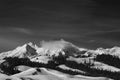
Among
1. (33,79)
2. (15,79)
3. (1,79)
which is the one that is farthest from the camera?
(33,79)

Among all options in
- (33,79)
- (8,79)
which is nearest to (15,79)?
(8,79)

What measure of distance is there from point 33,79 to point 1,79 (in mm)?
32136

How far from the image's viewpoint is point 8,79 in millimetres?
124375

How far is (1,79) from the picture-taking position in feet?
394

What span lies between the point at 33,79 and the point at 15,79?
23089 millimetres

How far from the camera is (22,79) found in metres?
136

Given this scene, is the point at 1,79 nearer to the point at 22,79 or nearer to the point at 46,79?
the point at 22,79

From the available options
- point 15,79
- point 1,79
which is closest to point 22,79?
point 15,79

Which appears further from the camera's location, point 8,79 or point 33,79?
point 33,79

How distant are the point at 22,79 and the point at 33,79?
15.4 m

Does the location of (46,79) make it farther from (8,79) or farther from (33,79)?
(8,79)

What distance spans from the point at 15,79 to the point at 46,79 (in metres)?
31.5

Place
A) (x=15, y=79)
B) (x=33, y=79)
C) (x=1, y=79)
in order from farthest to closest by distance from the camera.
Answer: (x=33, y=79) < (x=15, y=79) < (x=1, y=79)

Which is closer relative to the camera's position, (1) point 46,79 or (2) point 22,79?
(2) point 22,79
